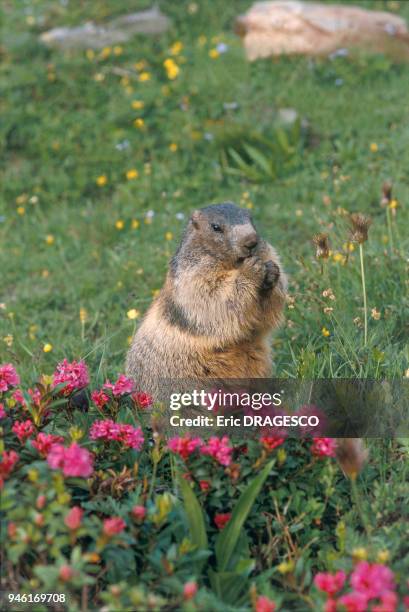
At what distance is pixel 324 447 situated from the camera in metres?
3.14

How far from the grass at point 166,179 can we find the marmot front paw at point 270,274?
0.40 m

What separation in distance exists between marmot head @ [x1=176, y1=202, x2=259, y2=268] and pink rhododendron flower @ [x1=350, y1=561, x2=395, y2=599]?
2074 millimetres

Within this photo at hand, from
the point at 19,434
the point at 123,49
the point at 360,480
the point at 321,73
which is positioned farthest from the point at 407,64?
the point at 19,434

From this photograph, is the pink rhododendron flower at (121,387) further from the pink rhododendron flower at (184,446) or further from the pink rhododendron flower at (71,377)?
the pink rhododendron flower at (184,446)

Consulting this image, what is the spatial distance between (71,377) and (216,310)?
3.21ft

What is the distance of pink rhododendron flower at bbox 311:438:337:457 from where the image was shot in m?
3.13


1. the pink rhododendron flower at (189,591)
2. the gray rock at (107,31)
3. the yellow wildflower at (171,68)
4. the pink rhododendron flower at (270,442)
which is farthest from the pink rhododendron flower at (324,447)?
the gray rock at (107,31)

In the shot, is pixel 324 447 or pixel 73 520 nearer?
pixel 73 520

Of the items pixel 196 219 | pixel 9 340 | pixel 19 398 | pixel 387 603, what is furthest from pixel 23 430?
pixel 9 340

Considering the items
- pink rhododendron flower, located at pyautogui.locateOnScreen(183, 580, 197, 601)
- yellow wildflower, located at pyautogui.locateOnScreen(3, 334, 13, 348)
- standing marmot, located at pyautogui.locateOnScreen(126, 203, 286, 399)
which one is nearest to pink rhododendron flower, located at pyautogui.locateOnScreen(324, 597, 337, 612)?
pink rhododendron flower, located at pyautogui.locateOnScreen(183, 580, 197, 601)

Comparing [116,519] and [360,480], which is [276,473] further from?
[116,519]

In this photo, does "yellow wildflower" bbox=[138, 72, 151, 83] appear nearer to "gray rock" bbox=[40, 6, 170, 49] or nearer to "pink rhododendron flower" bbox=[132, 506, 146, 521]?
"gray rock" bbox=[40, 6, 170, 49]

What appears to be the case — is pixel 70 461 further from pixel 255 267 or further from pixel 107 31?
pixel 107 31

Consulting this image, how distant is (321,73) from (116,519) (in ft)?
22.5
